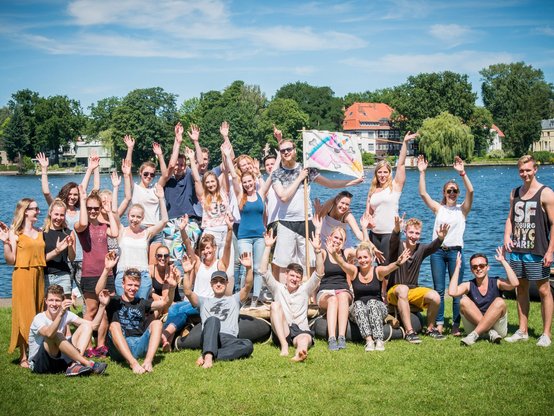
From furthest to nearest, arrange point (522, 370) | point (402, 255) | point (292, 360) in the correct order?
1. point (402, 255)
2. point (292, 360)
3. point (522, 370)

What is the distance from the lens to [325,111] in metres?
113

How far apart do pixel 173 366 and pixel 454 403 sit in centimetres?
332

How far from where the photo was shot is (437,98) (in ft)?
292

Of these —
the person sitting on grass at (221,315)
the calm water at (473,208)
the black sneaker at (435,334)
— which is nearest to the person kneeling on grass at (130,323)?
the person sitting on grass at (221,315)

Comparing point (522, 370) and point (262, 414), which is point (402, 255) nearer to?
point (522, 370)

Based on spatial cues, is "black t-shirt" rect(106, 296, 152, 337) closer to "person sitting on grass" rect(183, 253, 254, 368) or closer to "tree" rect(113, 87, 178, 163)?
"person sitting on grass" rect(183, 253, 254, 368)

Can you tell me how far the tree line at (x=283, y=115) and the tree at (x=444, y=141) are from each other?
0.38 feet

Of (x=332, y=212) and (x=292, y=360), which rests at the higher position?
(x=332, y=212)

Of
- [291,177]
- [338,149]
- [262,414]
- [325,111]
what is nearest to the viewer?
[262,414]

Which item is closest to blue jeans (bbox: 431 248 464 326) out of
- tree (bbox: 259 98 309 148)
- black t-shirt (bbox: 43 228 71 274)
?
black t-shirt (bbox: 43 228 71 274)

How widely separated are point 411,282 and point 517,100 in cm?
11018

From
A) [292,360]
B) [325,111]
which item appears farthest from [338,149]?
[325,111]

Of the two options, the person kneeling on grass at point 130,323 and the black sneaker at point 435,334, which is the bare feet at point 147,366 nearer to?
the person kneeling on grass at point 130,323

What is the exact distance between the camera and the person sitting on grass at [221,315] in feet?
26.1
